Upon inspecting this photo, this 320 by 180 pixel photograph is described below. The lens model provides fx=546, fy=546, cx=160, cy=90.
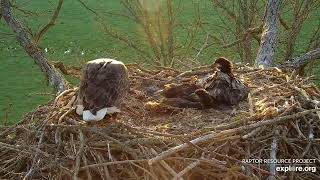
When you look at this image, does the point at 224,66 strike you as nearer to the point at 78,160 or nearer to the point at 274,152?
the point at 274,152

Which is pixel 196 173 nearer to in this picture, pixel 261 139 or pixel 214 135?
pixel 214 135

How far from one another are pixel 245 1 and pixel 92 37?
11.7 m

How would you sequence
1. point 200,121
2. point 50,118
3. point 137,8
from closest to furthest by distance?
point 50,118 → point 200,121 → point 137,8

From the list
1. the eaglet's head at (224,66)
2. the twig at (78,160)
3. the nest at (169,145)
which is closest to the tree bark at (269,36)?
the eaglet's head at (224,66)

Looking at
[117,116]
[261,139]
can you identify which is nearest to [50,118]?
[117,116]

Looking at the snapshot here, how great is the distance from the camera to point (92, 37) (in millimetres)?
20359

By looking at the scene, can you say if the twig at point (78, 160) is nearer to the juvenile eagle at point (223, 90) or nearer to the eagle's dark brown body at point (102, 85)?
the eagle's dark brown body at point (102, 85)

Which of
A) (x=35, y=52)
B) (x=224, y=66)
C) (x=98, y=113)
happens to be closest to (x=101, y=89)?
(x=98, y=113)

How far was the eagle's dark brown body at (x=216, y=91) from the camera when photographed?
15.8ft

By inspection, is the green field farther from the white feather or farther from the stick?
the stick

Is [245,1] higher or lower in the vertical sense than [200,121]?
higher

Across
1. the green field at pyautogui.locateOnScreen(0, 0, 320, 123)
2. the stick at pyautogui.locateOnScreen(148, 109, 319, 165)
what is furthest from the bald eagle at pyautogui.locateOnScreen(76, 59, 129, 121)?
the green field at pyautogui.locateOnScreen(0, 0, 320, 123)

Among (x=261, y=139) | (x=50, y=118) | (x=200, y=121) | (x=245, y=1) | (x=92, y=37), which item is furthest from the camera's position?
(x=92, y=37)

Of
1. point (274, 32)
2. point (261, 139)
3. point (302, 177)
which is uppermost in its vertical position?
point (274, 32)
